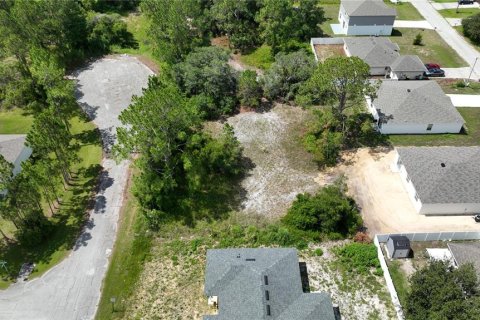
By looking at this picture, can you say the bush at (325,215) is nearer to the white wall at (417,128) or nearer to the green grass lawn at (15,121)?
the white wall at (417,128)

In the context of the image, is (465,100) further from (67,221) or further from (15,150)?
(15,150)

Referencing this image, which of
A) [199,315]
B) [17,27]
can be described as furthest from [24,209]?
[17,27]

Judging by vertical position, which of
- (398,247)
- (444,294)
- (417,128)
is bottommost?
(398,247)

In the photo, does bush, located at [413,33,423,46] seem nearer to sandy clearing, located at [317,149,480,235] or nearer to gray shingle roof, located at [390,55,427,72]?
gray shingle roof, located at [390,55,427,72]

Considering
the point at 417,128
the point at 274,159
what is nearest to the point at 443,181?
the point at 417,128

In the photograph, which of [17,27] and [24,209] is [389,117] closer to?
[24,209]

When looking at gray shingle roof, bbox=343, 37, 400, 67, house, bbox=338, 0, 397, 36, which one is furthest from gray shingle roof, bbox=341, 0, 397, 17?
gray shingle roof, bbox=343, 37, 400, 67
